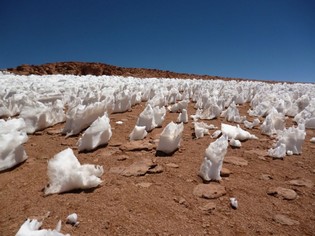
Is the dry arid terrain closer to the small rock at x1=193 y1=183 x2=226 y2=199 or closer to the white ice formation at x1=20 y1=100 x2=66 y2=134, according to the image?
the small rock at x1=193 y1=183 x2=226 y2=199

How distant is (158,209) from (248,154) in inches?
66.1

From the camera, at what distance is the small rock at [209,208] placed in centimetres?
241

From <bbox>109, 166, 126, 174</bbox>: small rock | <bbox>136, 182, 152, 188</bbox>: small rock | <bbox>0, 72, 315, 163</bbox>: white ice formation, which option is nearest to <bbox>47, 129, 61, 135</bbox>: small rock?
<bbox>0, 72, 315, 163</bbox>: white ice formation

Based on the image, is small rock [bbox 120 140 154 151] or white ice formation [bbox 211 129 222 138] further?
white ice formation [bbox 211 129 222 138]

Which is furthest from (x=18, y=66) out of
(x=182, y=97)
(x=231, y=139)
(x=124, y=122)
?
(x=231, y=139)

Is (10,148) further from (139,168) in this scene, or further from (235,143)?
(235,143)

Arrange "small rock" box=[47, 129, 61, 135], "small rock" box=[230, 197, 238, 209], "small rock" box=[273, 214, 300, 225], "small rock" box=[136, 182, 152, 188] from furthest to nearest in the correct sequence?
"small rock" box=[47, 129, 61, 135], "small rock" box=[136, 182, 152, 188], "small rock" box=[230, 197, 238, 209], "small rock" box=[273, 214, 300, 225]

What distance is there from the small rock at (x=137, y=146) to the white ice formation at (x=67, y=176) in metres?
0.97

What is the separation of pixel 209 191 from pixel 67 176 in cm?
123

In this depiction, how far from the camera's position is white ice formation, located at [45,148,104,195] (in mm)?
→ 2594

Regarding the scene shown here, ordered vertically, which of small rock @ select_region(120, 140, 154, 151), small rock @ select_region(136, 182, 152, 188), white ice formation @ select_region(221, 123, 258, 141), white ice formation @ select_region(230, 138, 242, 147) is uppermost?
white ice formation @ select_region(221, 123, 258, 141)

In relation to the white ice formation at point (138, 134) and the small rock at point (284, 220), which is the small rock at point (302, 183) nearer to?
the small rock at point (284, 220)

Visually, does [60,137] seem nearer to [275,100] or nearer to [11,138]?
[11,138]

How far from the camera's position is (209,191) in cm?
267
